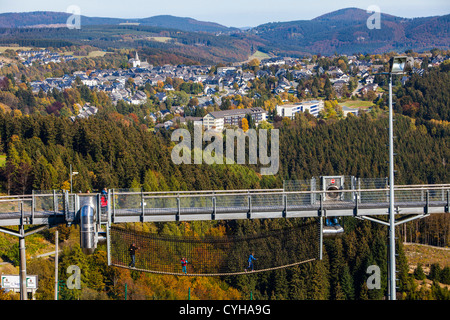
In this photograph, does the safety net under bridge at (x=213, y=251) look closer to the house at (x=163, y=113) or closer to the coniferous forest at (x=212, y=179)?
the coniferous forest at (x=212, y=179)

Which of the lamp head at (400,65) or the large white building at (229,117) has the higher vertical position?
the lamp head at (400,65)

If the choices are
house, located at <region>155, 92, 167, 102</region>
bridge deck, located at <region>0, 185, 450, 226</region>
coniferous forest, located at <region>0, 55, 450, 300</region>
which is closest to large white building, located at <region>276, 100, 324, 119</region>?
coniferous forest, located at <region>0, 55, 450, 300</region>

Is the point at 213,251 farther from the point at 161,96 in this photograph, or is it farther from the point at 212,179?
the point at 161,96

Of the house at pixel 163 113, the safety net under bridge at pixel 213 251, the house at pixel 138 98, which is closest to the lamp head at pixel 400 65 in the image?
the safety net under bridge at pixel 213 251

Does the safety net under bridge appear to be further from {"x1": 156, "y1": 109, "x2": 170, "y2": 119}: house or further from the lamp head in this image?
{"x1": 156, "y1": 109, "x2": 170, "y2": 119}: house

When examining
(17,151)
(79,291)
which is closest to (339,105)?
(17,151)

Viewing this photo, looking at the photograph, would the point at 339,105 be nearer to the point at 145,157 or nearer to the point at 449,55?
the point at 449,55
